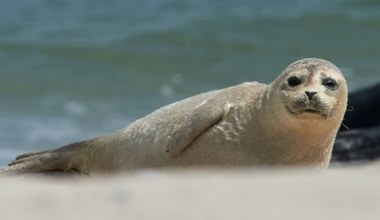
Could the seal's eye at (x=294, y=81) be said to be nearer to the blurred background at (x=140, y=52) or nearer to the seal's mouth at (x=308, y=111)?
the seal's mouth at (x=308, y=111)

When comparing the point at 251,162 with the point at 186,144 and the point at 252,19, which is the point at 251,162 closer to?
the point at 186,144

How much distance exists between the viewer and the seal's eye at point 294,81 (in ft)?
18.5

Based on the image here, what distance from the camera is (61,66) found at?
14.3m

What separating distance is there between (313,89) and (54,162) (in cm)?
191

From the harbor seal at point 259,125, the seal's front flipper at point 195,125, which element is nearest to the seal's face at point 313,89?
the harbor seal at point 259,125

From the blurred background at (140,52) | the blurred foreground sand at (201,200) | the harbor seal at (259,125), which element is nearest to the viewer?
the blurred foreground sand at (201,200)

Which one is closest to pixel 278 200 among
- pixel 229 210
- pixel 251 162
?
pixel 229 210

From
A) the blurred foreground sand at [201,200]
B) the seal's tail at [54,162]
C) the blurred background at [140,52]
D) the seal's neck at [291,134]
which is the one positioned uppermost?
the blurred background at [140,52]

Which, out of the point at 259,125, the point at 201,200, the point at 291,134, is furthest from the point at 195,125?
the point at 201,200

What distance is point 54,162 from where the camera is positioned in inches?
266

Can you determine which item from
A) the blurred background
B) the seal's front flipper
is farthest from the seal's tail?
the blurred background

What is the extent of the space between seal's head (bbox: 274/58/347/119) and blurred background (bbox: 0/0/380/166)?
4.27 metres

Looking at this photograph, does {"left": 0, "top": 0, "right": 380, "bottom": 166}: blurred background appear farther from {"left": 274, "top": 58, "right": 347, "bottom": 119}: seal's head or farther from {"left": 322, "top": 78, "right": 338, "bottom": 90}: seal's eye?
{"left": 322, "top": 78, "right": 338, "bottom": 90}: seal's eye

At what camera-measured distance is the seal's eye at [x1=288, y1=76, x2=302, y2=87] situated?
18.5 feet
